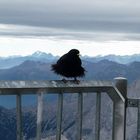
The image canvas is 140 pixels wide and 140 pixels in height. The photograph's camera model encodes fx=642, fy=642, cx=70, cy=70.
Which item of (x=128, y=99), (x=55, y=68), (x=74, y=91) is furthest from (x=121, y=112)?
(x=55, y=68)

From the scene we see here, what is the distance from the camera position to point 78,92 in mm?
6457

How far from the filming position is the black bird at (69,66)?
794cm

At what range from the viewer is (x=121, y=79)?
7.36 meters

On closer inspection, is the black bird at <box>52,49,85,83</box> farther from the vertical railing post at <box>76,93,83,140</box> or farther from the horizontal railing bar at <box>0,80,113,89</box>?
the vertical railing post at <box>76,93,83,140</box>

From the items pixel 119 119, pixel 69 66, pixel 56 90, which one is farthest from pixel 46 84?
pixel 69 66

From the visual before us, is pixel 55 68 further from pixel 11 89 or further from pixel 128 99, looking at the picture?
pixel 11 89

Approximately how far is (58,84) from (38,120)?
56cm

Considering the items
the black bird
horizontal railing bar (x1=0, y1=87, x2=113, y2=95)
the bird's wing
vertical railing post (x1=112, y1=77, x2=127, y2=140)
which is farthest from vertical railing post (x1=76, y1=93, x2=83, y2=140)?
the bird's wing

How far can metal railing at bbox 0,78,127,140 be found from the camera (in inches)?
227

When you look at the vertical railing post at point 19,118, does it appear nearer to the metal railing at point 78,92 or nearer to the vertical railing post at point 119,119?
the metal railing at point 78,92

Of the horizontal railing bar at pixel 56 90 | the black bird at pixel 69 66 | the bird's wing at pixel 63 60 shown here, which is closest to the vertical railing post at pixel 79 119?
the horizontal railing bar at pixel 56 90

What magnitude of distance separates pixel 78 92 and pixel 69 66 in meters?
1.62

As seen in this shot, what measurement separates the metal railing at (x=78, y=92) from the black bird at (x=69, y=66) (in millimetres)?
822

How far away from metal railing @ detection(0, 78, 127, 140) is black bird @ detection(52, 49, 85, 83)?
0.82 meters
